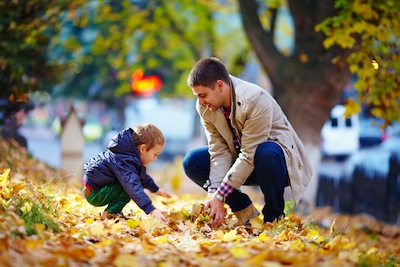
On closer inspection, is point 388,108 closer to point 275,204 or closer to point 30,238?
point 275,204

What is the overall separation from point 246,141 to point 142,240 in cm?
137

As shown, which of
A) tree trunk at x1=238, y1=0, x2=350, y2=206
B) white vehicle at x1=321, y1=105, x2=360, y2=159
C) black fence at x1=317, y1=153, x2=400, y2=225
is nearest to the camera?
tree trunk at x1=238, y1=0, x2=350, y2=206

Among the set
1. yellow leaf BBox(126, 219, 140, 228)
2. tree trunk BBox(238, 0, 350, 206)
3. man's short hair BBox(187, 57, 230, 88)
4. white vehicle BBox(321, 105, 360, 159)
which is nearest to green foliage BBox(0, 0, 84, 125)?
tree trunk BBox(238, 0, 350, 206)

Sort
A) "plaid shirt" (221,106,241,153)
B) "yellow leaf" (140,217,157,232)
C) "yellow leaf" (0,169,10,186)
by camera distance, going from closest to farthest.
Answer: "yellow leaf" (140,217,157,232) → "yellow leaf" (0,169,10,186) → "plaid shirt" (221,106,241,153)

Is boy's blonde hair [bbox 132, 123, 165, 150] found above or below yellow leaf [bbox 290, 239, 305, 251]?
above

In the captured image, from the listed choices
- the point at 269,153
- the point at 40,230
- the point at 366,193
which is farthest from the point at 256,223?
the point at 366,193

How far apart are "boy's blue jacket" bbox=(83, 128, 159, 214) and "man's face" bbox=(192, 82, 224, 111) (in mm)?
625

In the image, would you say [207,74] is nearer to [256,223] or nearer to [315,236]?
[256,223]

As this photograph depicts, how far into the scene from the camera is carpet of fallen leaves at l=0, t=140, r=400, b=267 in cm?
366

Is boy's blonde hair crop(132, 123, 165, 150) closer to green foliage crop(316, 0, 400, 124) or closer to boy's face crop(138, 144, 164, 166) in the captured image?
boy's face crop(138, 144, 164, 166)

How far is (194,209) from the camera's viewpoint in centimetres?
545

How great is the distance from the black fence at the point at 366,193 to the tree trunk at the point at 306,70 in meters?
1.53

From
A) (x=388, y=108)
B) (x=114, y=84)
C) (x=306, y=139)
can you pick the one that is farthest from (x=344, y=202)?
(x=114, y=84)

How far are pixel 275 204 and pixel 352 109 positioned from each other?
12.5 feet
